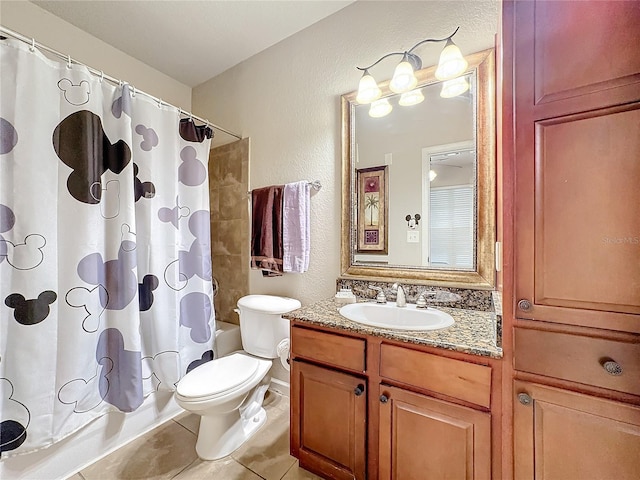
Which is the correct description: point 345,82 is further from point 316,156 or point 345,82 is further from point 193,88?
point 193,88

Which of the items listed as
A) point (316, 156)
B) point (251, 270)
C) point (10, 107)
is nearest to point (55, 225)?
point (10, 107)

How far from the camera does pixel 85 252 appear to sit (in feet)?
4.23

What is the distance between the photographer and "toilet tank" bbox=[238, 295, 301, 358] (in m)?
1.67

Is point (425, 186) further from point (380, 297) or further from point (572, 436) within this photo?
point (572, 436)

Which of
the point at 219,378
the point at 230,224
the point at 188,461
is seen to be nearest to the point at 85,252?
the point at 219,378

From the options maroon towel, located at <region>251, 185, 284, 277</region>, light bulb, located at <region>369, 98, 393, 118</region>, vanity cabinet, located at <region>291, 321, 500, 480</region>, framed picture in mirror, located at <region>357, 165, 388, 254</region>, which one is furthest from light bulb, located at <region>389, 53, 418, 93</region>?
vanity cabinet, located at <region>291, 321, 500, 480</region>

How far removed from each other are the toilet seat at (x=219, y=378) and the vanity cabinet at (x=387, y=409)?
325 mm

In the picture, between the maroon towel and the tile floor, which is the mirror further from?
the tile floor

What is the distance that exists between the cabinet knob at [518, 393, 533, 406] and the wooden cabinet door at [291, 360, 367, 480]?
0.51 metres

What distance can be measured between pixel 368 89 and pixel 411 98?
24cm

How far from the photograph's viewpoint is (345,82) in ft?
5.42

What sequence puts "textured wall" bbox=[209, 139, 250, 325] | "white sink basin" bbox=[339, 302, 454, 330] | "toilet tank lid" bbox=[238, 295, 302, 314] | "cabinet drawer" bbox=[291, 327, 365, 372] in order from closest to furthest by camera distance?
1. "cabinet drawer" bbox=[291, 327, 365, 372]
2. "white sink basin" bbox=[339, 302, 454, 330]
3. "toilet tank lid" bbox=[238, 295, 302, 314]
4. "textured wall" bbox=[209, 139, 250, 325]

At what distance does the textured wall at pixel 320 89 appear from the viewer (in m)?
1.40

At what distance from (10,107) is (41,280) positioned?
750mm
